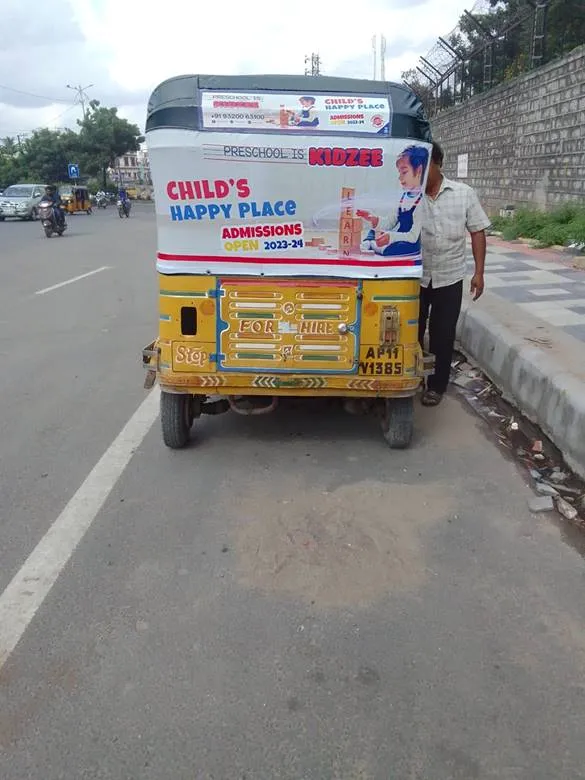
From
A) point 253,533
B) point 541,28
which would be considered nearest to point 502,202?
point 541,28

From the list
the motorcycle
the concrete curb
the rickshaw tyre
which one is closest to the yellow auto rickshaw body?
the rickshaw tyre

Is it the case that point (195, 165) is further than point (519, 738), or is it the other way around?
point (195, 165)

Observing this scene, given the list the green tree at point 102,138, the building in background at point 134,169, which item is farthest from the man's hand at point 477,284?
the building in background at point 134,169

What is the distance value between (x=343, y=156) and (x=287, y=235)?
1.80 feet

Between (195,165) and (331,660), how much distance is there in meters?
2.79

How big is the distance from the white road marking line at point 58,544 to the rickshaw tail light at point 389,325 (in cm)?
181

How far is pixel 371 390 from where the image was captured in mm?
4383

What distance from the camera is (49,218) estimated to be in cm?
2139

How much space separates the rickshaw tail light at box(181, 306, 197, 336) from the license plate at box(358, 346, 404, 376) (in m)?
1.04

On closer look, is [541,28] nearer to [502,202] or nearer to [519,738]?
[502,202]

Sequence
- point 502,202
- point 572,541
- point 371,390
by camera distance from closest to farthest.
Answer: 1. point 572,541
2. point 371,390
3. point 502,202

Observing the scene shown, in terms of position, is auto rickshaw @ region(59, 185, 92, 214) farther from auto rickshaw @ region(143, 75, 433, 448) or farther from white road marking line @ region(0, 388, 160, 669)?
auto rickshaw @ region(143, 75, 433, 448)

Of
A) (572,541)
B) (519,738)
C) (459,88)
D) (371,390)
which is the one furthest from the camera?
(459,88)

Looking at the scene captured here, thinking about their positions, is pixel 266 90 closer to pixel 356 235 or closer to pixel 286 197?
pixel 286 197
